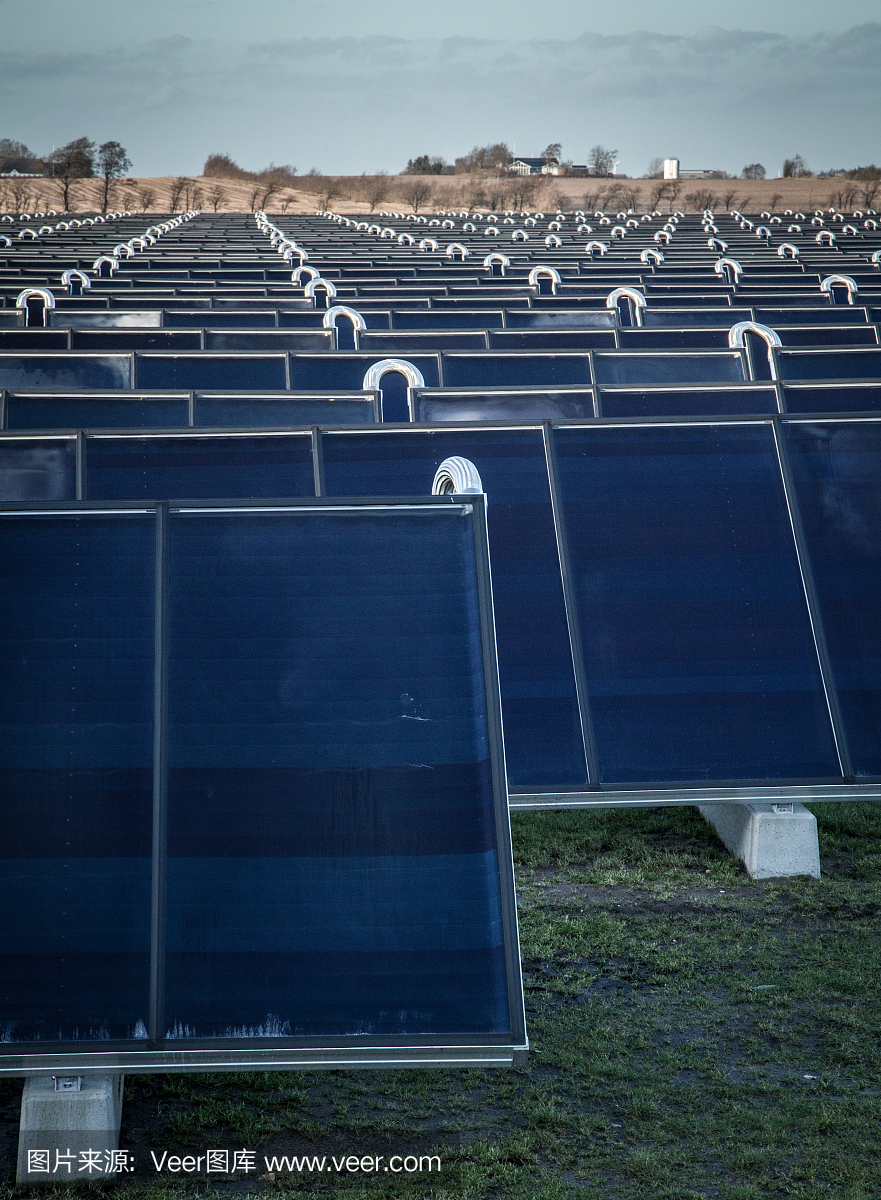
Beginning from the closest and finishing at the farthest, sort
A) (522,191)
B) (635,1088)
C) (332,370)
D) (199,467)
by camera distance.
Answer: (635,1088) → (199,467) → (332,370) → (522,191)

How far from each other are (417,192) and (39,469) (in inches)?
3308

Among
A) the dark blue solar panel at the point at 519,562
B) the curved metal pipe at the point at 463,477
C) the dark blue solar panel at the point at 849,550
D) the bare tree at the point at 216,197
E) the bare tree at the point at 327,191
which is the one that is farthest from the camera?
the bare tree at the point at 327,191

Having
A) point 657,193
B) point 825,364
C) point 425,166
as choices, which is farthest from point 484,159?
point 825,364

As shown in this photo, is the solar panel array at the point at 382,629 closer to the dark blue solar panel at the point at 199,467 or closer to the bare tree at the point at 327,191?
the dark blue solar panel at the point at 199,467

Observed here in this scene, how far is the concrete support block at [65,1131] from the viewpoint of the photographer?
3178 millimetres

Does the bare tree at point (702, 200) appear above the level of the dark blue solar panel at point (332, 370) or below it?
above

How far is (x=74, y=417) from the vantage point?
26.2 feet

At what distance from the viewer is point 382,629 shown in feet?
11.4

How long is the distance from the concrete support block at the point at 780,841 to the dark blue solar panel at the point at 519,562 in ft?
3.89

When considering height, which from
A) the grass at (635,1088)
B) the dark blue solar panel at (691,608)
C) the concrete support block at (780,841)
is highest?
the dark blue solar panel at (691,608)

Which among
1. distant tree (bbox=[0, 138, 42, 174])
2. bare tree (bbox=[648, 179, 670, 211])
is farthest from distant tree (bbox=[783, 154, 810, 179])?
distant tree (bbox=[0, 138, 42, 174])

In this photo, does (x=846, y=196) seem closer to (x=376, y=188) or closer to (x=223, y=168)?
(x=376, y=188)

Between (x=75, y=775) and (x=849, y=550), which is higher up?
(x=849, y=550)

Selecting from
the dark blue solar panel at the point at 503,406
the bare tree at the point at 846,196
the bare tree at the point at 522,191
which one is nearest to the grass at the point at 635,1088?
the dark blue solar panel at the point at 503,406
